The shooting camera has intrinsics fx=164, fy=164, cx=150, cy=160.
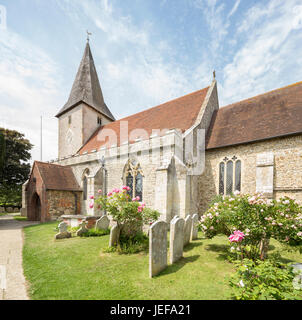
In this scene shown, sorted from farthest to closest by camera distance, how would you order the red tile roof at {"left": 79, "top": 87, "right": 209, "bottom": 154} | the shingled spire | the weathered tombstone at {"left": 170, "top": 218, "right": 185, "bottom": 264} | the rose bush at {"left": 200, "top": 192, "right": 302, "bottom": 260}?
1. the shingled spire
2. the red tile roof at {"left": 79, "top": 87, "right": 209, "bottom": 154}
3. the weathered tombstone at {"left": 170, "top": 218, "right": 185, "bottom": 264}
4. the rose bush at {"left": 200, "top": 192, "right": 302, "bottom": 260}

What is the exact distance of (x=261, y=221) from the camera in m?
4.45

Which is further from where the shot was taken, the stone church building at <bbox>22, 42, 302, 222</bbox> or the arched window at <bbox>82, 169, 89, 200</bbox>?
the arched window at <bbox>82, 169, 89, 200</bbox>

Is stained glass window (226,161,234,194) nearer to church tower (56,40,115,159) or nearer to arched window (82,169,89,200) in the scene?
arched window (82,169,89,200)

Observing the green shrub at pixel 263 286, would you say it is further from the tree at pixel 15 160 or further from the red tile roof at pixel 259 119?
the tree at pixel 15 160

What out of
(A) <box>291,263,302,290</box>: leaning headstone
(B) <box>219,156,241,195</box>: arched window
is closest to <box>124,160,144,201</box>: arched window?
(B) <box>219,156,241,195</box>: arched window

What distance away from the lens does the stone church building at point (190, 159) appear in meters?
9.86

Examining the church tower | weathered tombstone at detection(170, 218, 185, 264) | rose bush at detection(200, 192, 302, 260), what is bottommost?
weathered tombstone at detection(170, 218, 185, 264)

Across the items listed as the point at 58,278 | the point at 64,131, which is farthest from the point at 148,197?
the point at 64,131

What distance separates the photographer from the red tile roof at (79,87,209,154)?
1316cm

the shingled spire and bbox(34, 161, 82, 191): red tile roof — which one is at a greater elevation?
the shingled spire

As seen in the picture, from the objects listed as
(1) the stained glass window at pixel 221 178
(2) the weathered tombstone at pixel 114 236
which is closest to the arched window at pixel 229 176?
(1) the stained glass window at pixel 221 178

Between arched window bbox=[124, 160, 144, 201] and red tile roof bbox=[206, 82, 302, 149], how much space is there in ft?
18.5
